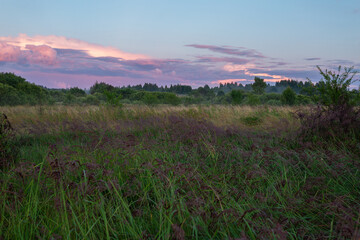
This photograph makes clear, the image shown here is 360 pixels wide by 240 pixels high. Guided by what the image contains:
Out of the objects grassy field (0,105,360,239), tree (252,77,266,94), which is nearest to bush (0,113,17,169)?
grassy field (0,105,360,239)

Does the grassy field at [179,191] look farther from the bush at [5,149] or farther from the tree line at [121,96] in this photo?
the tree line at [121,96]

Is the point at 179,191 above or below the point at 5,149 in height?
below

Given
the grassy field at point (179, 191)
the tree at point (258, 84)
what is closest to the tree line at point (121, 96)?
the tree at point (258, 84)

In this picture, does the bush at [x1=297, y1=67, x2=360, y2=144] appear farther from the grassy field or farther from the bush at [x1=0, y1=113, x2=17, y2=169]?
the bush at [x1=0, y1=113, x2=17, y2=169]

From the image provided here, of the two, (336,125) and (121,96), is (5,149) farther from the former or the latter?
(121,96)

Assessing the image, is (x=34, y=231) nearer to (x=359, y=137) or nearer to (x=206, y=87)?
(x=359, y=137)

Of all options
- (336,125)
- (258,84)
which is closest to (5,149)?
(336,125)

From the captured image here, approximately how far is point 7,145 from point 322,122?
6148 mm

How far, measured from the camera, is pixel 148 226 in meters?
2.22

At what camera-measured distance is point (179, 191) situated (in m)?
2.73

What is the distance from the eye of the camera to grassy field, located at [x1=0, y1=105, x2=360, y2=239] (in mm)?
2002

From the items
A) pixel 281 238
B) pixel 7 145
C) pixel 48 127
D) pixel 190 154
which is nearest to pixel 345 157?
pixel 190 154

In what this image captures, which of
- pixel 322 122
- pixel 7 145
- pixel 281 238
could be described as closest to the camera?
pixel 281 238

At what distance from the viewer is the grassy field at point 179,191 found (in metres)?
2.00
